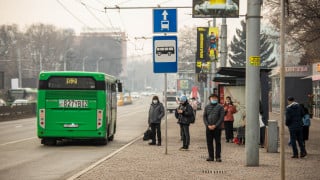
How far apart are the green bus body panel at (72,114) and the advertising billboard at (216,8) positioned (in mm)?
5516

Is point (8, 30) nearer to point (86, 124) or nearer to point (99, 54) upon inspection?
point (99, 54)

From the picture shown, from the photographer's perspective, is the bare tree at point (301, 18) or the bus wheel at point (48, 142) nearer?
the bus wheel at point (48, 142)

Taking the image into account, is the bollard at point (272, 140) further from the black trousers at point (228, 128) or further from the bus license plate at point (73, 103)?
the bus license plate at point (73, 103)

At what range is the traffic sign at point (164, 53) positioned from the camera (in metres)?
19.2

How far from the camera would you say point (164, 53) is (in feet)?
63.2

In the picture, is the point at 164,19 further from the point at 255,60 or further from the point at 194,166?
the point at 194,166

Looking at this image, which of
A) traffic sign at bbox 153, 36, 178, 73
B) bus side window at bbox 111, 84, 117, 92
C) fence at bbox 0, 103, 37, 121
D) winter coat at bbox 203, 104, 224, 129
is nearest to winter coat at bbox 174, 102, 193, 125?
traffic sign at bbox 153, 36, 178, 73

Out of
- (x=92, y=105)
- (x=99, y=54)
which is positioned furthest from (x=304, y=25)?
(x=99, y=54)

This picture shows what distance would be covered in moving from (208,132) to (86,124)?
23.6ft

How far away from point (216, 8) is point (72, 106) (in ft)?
22.9

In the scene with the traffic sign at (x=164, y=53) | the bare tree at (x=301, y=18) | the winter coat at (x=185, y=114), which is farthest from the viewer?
the bare tree at (x=301, y=18)

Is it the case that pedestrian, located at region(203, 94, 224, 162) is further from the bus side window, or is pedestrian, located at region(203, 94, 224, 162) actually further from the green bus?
the bus side window

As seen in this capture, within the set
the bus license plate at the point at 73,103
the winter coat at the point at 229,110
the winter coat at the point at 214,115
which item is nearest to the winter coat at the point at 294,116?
the winter coat at the point at 214,115

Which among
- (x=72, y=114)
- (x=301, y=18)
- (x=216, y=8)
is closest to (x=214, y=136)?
(x=216, y=8)
